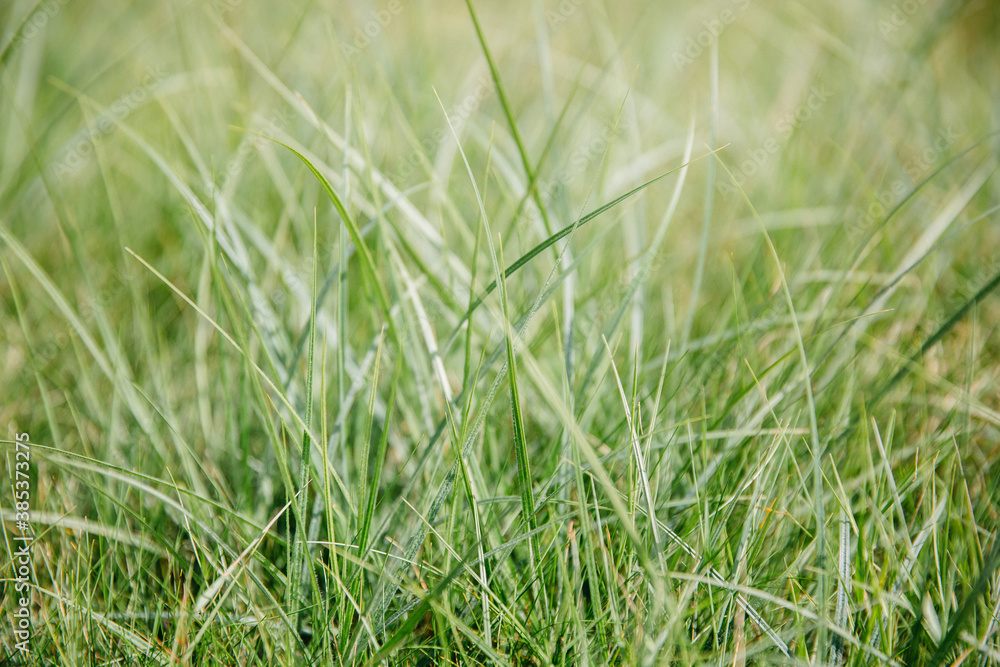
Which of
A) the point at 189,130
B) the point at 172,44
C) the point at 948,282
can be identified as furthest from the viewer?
the point at 172,44

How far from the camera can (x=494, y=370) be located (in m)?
0.90

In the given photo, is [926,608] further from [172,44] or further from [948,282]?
[172,44]

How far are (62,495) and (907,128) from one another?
1.84 m

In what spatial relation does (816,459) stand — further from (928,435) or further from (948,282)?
(948,282)

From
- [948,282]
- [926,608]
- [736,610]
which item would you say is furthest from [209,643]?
[948,282]

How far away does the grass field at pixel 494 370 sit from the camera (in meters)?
0.57

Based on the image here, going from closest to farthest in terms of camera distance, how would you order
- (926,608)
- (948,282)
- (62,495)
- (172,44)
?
(926,608) < (62,495) < (948,282) < (172,44)

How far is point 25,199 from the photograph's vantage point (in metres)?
1.17

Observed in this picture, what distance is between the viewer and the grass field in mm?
568

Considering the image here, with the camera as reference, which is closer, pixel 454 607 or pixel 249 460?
pixel 454 607

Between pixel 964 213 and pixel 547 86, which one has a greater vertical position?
pixel 547 86

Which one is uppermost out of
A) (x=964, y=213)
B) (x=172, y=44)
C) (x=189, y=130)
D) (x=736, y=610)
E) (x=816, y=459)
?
(x=172, y=44)

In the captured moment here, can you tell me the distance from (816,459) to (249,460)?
0.68 metres

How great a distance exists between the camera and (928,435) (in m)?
0.78
